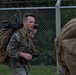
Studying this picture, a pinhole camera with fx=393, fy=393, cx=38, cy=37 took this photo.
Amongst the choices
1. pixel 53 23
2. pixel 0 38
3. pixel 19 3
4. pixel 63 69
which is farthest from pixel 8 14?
pixel 63 69

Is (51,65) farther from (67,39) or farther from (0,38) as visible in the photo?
(67,39)

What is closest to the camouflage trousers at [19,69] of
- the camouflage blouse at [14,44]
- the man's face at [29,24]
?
the camouflage blouse at [14,44]

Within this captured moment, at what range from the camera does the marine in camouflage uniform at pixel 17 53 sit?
6223 mm

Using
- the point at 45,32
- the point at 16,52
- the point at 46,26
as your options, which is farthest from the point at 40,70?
the point at 16,52

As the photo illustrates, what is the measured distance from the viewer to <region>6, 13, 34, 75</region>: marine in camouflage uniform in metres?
6.22

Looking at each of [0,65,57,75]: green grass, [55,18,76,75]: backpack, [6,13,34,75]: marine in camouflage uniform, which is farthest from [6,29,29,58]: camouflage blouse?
[0,65,57,75]: green grass

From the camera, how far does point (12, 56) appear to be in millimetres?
6273

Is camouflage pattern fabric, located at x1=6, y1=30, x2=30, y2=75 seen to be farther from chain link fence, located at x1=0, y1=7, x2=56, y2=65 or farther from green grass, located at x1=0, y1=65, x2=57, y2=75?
chain link fence, located at x1=0, y1=7, x2=56, y2=65

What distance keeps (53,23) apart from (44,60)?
1.07 m

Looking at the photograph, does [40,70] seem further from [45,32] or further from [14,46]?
[14,46]

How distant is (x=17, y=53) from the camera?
6219 millimetres

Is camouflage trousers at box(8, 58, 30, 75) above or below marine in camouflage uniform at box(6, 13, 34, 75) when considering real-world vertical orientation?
below

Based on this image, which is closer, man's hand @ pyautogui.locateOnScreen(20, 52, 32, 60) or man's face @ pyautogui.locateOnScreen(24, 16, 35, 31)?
man's hand @ pyautogui.locateOnScreen(20, 52, 32, 60)

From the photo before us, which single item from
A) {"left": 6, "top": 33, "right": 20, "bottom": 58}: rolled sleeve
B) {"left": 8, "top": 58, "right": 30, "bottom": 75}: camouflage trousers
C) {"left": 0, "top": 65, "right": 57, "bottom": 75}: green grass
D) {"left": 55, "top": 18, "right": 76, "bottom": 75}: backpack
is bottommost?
{"left": 0, "top": 65, "right": 57, "bottom": 75}: green grass
